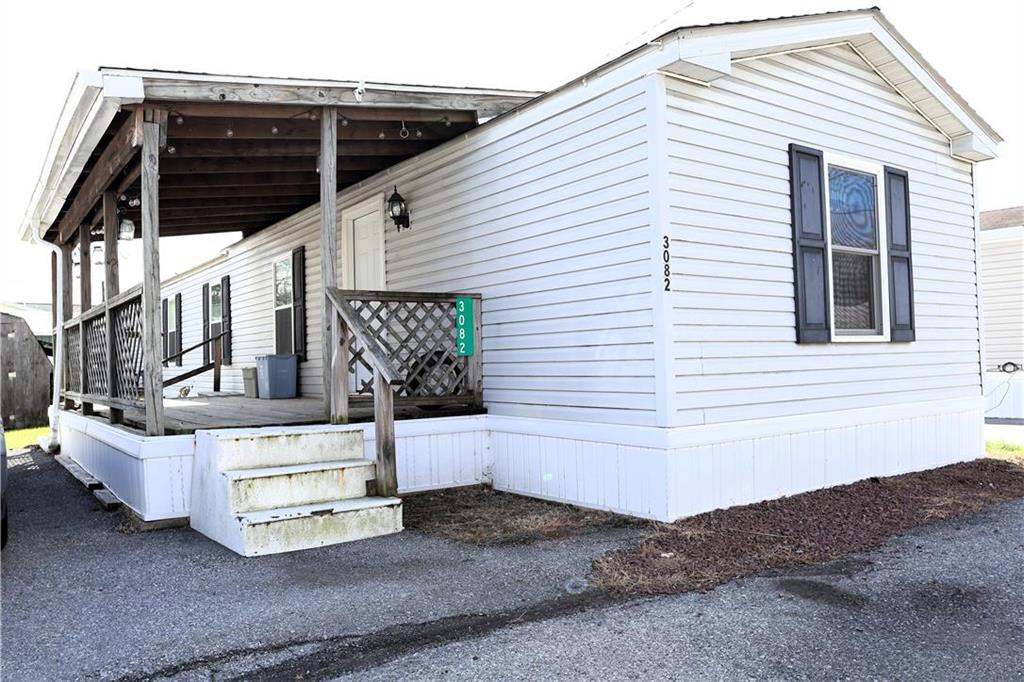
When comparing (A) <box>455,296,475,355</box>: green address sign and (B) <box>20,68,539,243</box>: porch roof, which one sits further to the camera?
(A) <box>455,296,475,355</box>: green address sign

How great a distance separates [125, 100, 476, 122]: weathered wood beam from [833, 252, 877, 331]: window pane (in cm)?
347

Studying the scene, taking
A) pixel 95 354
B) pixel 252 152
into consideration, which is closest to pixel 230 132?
pixel 252 152

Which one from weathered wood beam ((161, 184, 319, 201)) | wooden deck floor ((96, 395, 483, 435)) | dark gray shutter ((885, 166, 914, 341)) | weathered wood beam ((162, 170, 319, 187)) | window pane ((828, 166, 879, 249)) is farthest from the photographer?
weathered wood beam ((161, 184, 319, 201))

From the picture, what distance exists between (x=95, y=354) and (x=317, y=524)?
171 inches

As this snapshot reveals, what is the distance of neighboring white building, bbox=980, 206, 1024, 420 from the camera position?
14.3m

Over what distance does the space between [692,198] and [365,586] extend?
3.36 metres

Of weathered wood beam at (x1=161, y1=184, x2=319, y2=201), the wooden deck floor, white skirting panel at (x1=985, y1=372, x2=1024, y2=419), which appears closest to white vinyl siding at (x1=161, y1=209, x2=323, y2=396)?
weathered wood beam at (x1=161, y1=184, x2=319, y2=201)

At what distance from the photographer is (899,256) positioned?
7.02 metres

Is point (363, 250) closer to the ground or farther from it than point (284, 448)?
farther from it

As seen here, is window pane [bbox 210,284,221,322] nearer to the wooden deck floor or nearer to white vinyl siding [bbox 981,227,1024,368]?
the wooden deck floor

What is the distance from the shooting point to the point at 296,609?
371 centimetres

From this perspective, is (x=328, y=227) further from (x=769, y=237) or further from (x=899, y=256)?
(x=899, y=256)

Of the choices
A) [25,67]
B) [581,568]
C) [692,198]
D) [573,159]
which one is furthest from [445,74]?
[25,67]

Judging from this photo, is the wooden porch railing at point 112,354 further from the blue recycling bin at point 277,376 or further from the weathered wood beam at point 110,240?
the blue recycling bin at point 277,376
